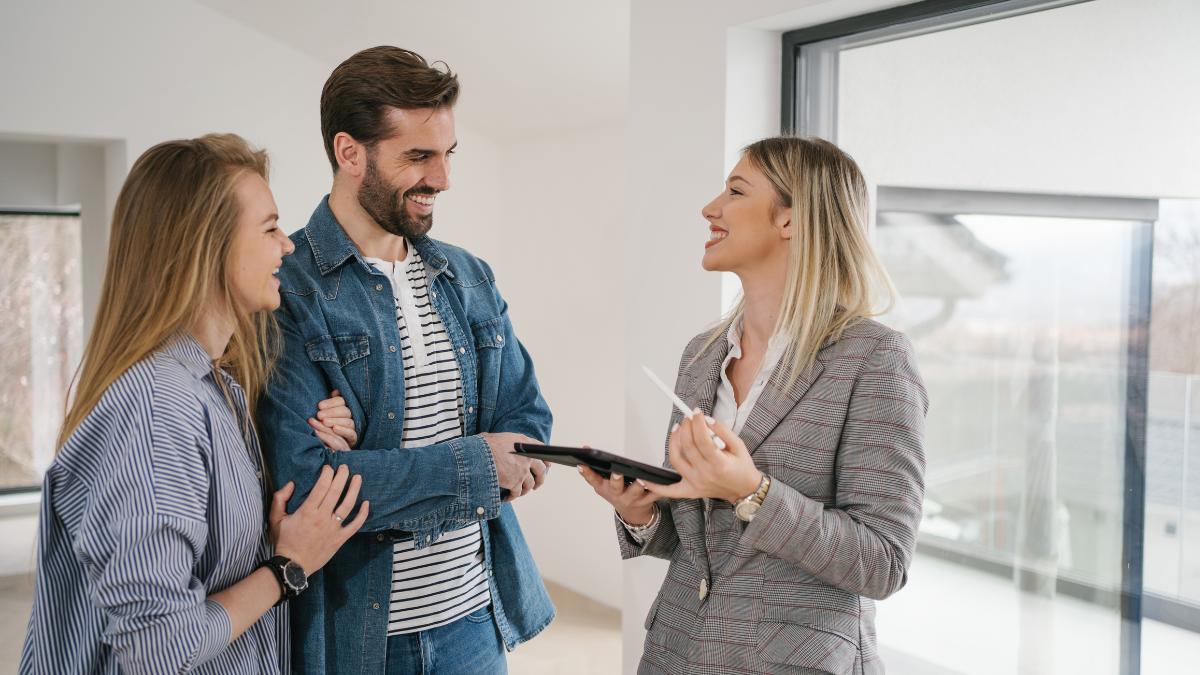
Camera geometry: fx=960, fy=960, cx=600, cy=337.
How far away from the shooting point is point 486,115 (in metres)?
5.04

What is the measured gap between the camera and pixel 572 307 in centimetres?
499

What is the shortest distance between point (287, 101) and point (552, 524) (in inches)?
103

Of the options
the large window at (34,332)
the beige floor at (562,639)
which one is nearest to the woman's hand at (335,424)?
the beige floor at (562,639)

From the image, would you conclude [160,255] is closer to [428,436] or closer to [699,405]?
[428,436]

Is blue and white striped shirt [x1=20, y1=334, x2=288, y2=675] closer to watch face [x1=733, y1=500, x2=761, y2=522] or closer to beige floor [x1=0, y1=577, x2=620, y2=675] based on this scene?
watch face [x1=733, y1=500, x2=761, y2=522]

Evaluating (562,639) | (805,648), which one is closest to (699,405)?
(805,648)

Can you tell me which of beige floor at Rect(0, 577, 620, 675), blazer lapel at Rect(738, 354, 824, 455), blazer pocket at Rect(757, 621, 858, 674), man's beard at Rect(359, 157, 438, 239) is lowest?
beige floor at Rect(0, 577, 620, 675)

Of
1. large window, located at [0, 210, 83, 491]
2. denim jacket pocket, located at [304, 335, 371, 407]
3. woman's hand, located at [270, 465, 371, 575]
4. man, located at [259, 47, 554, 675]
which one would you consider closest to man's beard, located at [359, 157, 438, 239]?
man, located at [259, 47, 554, 675]

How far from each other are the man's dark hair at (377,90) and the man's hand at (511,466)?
580 mm

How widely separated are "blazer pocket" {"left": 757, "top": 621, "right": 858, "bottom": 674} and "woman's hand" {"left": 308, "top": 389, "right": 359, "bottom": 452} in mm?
748

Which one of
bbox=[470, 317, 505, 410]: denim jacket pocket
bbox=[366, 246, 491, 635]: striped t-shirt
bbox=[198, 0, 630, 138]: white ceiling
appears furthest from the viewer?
bbox=[198, 0, 630, 138]: white ceiling

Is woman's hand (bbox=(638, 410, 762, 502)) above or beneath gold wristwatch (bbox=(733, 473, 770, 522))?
above

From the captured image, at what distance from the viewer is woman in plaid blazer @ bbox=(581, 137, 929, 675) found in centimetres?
135

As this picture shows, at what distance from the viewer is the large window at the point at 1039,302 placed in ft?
6.31
